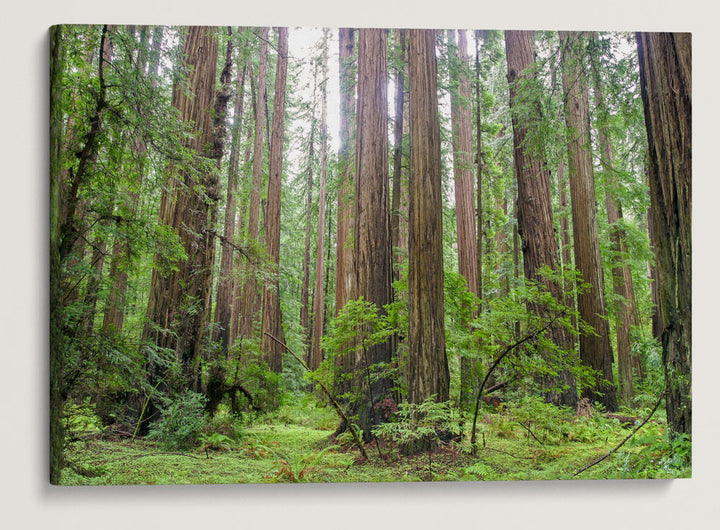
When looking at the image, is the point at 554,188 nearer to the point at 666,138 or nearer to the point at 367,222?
the point at 666,138

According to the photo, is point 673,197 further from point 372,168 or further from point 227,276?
point 227,276

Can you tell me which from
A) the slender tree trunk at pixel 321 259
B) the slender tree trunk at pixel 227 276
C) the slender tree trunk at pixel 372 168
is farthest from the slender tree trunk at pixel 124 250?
the slender tree trunk at pixel 372 168

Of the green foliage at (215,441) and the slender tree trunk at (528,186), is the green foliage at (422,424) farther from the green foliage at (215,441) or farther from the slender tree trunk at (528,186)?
the slender tree trunk at (528,186)

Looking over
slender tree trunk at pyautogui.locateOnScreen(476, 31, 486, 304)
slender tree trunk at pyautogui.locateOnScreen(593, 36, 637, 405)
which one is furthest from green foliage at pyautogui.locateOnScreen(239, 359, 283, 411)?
slender tree trunk at pyautogui.locateOnScreen(593, 36, 637, 405)

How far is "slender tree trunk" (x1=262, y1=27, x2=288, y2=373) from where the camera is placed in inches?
133

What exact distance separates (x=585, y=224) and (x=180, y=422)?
3.72 m

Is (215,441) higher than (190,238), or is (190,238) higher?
(190,238)

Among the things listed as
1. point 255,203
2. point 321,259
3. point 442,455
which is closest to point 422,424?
point 442,455

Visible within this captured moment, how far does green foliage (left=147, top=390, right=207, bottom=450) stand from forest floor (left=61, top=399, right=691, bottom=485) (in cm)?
6

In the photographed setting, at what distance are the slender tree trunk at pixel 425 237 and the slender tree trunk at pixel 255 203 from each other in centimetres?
126

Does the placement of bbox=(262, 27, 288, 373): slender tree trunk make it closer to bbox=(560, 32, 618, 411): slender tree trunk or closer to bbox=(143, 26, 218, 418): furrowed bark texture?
bbox=(143, 26, 218, 418): furrowed bark texture

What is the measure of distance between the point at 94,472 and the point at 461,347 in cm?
271

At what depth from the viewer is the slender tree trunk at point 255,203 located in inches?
130

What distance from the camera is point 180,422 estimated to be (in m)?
2.87
